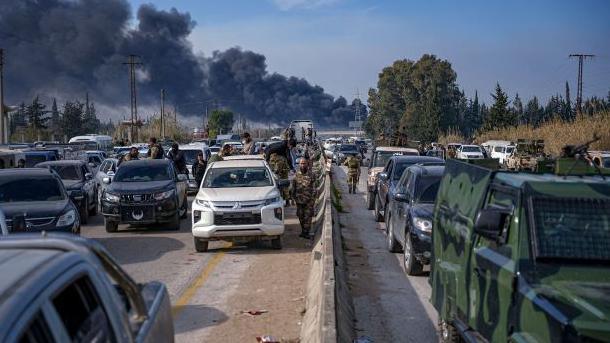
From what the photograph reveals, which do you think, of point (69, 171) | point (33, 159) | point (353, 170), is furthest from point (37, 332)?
point (33, 159)

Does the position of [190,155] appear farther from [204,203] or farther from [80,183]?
[204,203]

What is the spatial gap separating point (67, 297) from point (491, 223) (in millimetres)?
3495

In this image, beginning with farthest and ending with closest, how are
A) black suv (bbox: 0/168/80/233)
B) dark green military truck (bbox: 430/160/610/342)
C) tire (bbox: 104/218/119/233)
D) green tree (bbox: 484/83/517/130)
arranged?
1. green tree (bbox: 484/83/517/130)
2. tire (bbox: 104/218/119/233)
3. black suv (bbox: 0/168/80/233)
4. dark green military truck (bbox: 430/160/610/342)

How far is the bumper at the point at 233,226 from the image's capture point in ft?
47.1

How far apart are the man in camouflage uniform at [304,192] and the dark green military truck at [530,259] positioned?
8715 mm

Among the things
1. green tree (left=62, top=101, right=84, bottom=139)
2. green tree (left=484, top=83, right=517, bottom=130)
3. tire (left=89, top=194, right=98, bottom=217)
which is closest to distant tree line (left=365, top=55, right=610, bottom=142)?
green tree (left=484, top=83, right=517, bottom=130)

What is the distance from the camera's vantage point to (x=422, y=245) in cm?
1197

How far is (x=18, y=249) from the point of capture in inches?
145

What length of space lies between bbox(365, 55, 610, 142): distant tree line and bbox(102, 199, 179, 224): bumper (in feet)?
197

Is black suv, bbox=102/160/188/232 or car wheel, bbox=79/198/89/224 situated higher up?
black suv, bbox=102/160/188/232

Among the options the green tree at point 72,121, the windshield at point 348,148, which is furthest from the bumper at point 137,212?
the green tree at point 72,121

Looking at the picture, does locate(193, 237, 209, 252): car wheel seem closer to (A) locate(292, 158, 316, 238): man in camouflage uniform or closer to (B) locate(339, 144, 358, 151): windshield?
(A) locate(292, 158, 316, 238): man in camouflage uniform

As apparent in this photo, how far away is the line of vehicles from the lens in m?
4.82

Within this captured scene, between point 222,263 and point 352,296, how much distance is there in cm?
330
